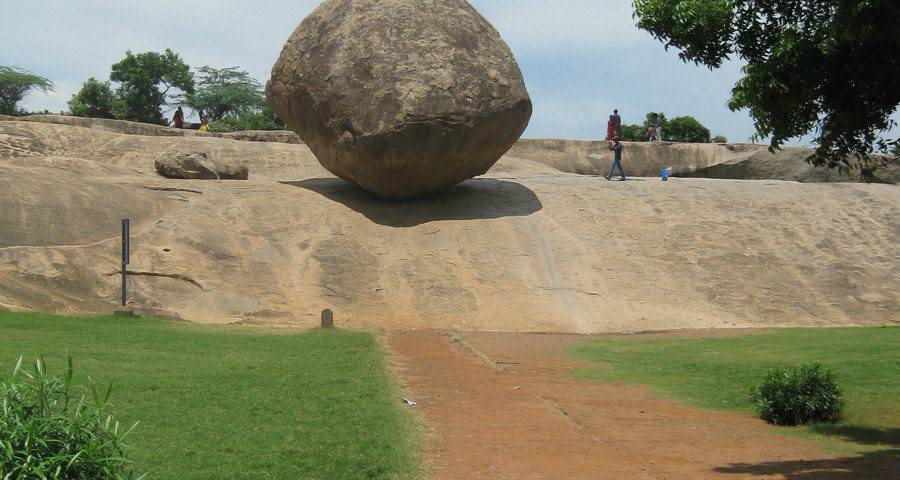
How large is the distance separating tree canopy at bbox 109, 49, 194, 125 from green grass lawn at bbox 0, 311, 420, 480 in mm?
27792

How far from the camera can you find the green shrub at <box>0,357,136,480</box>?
4.54 metres

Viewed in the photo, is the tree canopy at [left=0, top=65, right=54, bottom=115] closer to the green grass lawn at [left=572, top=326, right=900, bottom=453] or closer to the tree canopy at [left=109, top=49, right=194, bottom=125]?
the tree canopy at [left=109, top=49, right=194, bottom=125]

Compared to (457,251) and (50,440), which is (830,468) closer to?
(50,440)

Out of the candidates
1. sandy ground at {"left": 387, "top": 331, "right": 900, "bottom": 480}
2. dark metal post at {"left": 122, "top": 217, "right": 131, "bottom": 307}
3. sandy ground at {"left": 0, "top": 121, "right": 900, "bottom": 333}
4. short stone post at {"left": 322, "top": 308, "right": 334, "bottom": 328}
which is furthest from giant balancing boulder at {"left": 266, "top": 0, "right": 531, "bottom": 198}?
sandy ground at {"left": 387, "top": 331, "right": 900, "bottom": 480}

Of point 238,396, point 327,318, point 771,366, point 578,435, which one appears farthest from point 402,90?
point 578,435

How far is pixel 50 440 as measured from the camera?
182 inches

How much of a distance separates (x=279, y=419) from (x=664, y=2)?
185 inches

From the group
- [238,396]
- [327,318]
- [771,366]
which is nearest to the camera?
[238,396]

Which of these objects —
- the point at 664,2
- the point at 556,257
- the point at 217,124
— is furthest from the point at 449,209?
the point at 217,124

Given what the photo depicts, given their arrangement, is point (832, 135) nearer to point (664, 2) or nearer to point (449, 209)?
point (664, 2)

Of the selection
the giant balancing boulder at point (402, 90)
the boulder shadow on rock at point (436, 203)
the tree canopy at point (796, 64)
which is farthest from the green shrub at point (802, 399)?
the boulder shadow on rock at point (436, 203)

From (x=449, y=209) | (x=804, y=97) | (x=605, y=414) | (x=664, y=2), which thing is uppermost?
(x=664, y=2)

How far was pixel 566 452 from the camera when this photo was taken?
799cm

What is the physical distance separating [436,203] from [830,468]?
13.3m
